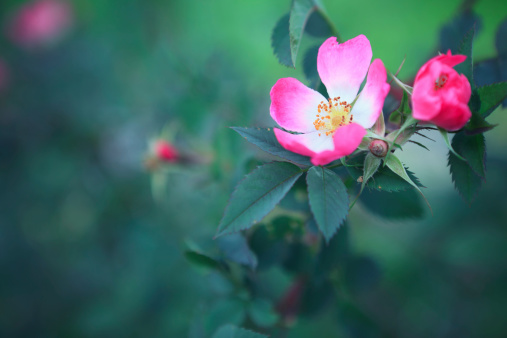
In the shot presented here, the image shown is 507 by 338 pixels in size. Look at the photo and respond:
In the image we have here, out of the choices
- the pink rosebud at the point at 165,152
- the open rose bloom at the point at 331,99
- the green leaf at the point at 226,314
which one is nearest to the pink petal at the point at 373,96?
the open rose bloom at the point at 331,99

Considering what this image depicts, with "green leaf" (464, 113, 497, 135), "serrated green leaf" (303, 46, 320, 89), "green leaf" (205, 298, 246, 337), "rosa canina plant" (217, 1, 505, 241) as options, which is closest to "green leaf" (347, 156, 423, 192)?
"rosa canina plant" (217, 1, 505, 241)

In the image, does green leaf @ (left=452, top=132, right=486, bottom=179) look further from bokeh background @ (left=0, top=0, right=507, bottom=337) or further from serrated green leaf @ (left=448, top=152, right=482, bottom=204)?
bokeh background @ (left=0, top=0, right=507, bottom=337)

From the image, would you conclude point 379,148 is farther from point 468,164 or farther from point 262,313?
point 262,313

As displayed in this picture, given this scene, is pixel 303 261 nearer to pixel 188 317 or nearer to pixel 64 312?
pixel 188 317

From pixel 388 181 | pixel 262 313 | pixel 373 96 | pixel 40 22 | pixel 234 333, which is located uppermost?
pixel 40 22

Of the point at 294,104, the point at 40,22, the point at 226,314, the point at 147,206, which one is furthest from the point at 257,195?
the point at 40,22
